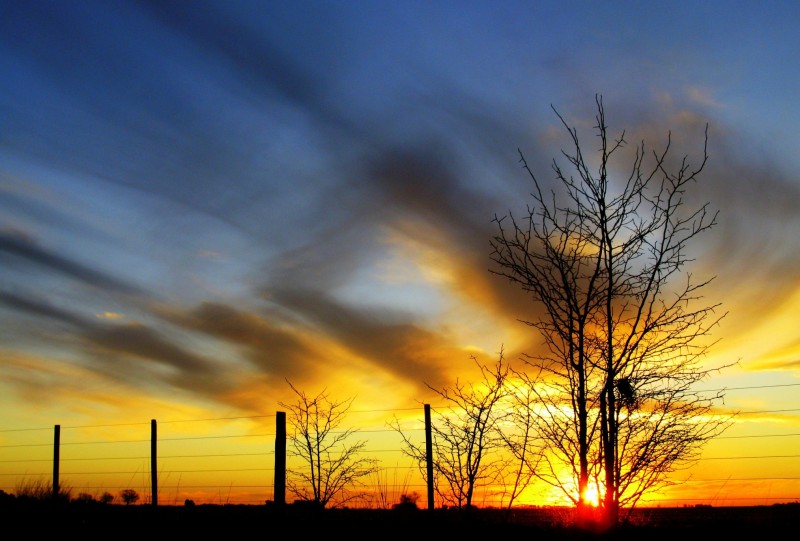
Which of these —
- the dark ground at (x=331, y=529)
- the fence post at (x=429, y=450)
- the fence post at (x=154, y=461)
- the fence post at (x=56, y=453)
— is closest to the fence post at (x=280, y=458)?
the dark ground at (x=331, y=529)

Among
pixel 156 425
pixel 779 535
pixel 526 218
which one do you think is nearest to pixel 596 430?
pixel 526 218

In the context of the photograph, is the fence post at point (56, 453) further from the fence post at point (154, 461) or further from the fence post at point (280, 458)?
the fence post at point (280, 458)

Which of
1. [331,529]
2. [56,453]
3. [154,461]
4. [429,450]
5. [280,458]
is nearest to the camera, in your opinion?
[331,529]

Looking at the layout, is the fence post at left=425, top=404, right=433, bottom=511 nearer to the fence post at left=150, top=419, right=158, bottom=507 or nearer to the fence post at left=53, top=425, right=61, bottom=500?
the fence post at left=150, top=419, right=158, bottom=507

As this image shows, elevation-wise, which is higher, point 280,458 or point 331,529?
point 280,458

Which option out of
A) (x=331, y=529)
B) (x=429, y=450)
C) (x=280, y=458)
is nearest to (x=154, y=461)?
(x=280, y=458)

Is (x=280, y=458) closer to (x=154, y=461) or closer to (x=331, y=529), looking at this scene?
(x=331, y=529)

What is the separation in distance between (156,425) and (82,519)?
21.2 feet

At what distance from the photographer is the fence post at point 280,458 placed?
38.7ft

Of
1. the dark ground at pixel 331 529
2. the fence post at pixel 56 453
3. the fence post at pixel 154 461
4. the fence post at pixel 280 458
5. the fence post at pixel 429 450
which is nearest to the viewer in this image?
the dark ground at pixel 331 529

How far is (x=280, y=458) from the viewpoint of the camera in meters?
12.0

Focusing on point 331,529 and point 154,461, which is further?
point 154,461

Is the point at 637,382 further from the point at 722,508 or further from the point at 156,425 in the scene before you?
the point at 156,425

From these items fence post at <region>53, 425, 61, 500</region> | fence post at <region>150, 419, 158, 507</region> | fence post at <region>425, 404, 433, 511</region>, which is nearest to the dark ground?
fence post at <region>425, 404, 433, 511</region>
